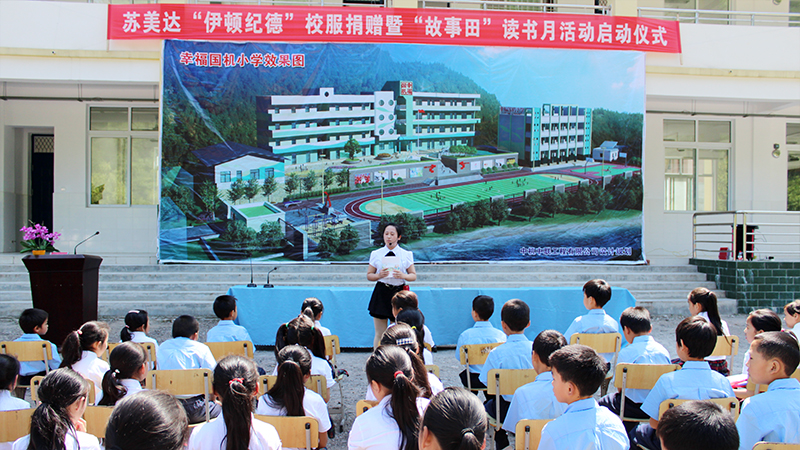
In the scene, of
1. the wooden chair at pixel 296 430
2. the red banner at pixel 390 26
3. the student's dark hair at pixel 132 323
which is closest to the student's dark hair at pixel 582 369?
the wooden chair at pixel 296 430

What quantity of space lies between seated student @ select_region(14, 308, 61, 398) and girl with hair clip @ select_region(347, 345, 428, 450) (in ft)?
9.31

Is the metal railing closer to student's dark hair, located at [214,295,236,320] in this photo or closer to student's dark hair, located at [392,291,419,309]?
→ student's dark hair, located at [392,291,419,309]

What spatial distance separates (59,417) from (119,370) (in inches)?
35.5

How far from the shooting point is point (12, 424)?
7.16ft

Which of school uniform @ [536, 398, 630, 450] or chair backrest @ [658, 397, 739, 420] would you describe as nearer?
school uniform @ [536, 398, 630, 450]

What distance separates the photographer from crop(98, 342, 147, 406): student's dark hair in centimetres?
257

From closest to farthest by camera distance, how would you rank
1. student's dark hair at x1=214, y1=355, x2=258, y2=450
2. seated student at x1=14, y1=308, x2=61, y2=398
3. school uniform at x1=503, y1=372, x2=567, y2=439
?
student's dark hair at x1=214, y1=355, x2=258, y2=450 → school uniform at x1=503, y1=372, x2=567, y2=439 → seated student at x1=14, y1=308, x2=61, y2=398

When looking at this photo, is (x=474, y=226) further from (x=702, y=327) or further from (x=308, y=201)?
(x=702, y=327)

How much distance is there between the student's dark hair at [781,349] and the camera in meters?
2.21

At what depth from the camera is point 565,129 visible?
9484mm

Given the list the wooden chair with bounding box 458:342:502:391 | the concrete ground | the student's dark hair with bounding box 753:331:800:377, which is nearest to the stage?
the concrete ground

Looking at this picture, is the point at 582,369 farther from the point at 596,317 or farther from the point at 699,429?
the point at 596,317

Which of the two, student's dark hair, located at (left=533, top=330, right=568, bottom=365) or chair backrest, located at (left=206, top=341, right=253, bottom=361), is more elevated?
student's dark hair, located at (left=533, top=330, right=568, bottom=365)

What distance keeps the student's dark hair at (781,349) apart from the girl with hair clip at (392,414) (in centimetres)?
154
